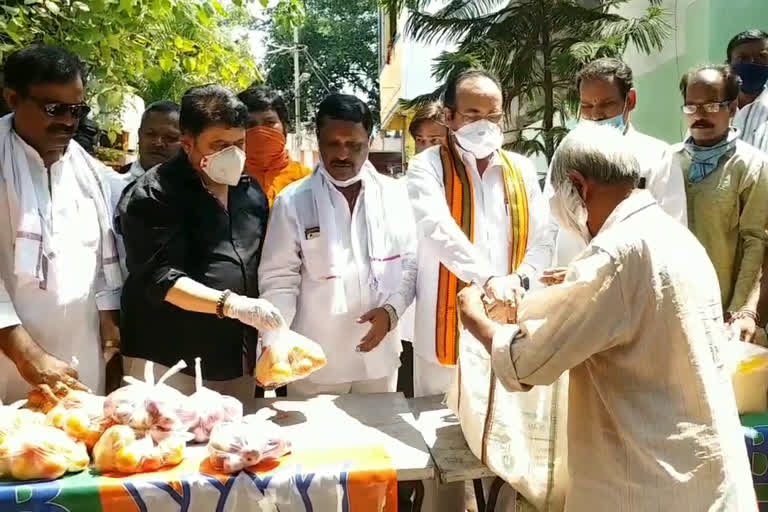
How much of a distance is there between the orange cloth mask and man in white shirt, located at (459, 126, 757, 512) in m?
2.19

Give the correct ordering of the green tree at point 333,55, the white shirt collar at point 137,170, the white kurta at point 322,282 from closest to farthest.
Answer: the white kurta at point 322,282
the white shirt collar at point 137,170
the green tree at point 333,55

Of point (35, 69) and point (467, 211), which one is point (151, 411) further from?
point (467, 211)

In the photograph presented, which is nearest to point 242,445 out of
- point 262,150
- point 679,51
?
point 262,150

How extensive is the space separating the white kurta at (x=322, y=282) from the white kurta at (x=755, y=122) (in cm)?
213

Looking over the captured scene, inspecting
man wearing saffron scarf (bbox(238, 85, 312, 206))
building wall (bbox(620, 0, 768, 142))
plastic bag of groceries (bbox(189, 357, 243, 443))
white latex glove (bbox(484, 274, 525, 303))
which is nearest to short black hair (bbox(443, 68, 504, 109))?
white latex glove (bbox(484, 274, 525, 303))

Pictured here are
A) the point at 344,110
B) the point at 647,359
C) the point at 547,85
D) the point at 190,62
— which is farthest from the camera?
the point at 547,85

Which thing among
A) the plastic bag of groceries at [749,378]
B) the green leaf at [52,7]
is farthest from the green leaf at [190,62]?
the plastic bag of groceries at [749,378]

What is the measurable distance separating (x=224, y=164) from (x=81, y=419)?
97 cm

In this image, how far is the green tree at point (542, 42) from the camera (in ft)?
22.7

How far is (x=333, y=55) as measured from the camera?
1171 inches

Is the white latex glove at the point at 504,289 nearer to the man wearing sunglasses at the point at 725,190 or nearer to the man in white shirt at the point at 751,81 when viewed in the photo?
the man wearing sunglasses at the point at 725,190

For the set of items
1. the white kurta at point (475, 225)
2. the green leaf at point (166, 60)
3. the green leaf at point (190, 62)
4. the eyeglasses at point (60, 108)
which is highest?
the green leaf at point (190, 62)

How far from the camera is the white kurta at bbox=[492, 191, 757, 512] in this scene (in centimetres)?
159

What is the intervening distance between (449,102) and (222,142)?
1.03 meters
